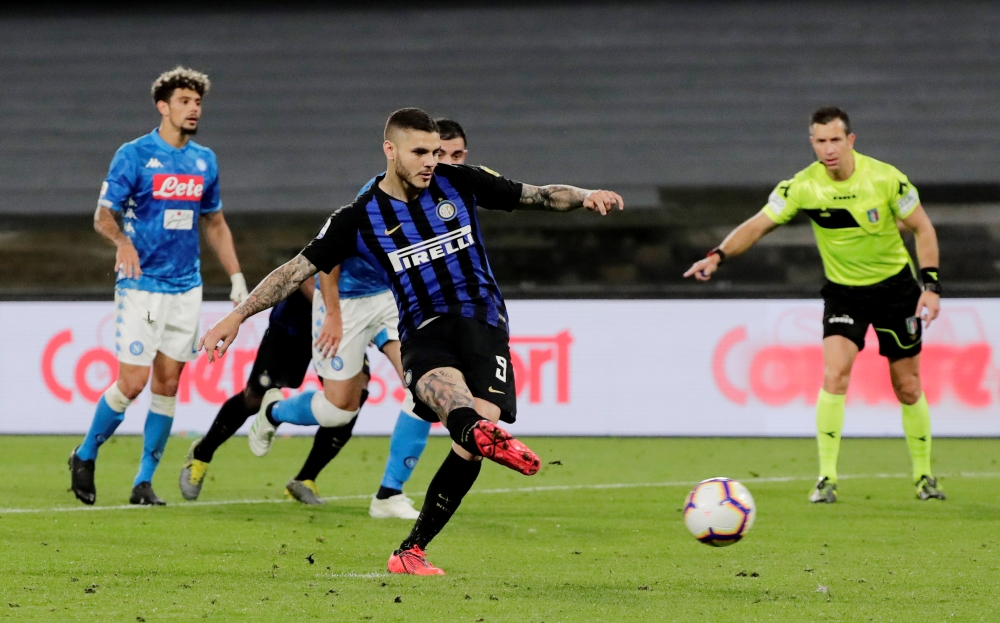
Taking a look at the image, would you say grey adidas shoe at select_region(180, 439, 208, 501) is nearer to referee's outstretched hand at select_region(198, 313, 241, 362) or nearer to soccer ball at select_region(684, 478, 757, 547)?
referee's outstretched hand at select_region(198, 313, 241, 362)

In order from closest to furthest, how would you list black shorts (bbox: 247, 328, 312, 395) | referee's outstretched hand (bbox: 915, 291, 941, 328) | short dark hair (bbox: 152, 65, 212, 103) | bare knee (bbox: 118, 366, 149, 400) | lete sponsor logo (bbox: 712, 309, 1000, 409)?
short dark hair (bbox: 152, 65, 212, 103), bare knee (bbox: 118, 366, 149, 400), referee's outstretched hand (bbox: 915, 291, 941, 328), black shorts (bbox: 247, 328, 312, 395), lete sponsor logo (bbox: 712, 309, 1000, 409)

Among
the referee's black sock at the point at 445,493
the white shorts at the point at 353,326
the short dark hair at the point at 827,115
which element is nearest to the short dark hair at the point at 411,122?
the referee's black sock at the point at 445,493

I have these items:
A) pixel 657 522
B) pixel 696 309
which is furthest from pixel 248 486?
pixel 696 309

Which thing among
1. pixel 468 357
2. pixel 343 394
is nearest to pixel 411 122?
pixel 468 357

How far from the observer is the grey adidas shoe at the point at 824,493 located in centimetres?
782

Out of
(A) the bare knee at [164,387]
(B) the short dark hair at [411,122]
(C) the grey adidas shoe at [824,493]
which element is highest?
(B) the short dark hair at [411,122]

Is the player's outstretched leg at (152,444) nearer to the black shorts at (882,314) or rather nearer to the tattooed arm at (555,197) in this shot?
the tattooed arm at (555,197)

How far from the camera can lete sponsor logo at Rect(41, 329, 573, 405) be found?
1254cm

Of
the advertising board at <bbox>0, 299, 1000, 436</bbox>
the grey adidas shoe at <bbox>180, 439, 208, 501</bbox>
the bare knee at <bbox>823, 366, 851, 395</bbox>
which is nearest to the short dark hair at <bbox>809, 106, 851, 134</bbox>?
the bare knee at <bbox>823, 366, 851, 395</bbox>

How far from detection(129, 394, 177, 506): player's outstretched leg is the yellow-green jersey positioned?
3544 mm

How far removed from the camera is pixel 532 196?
5406 millimetres

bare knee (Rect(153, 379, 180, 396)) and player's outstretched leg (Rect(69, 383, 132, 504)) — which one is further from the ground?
bare knee (Rect(153, 379, 180, 396))

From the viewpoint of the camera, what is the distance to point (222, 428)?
795 centimetres

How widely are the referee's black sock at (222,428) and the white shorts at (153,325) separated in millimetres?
498
